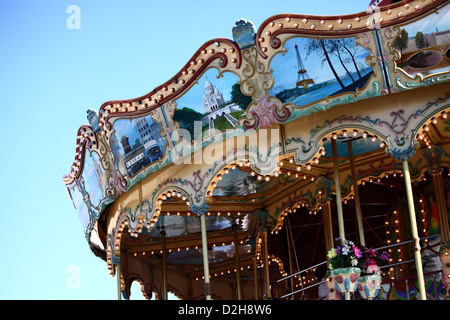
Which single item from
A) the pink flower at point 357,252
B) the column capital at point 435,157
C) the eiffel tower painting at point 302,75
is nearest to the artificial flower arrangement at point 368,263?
the pink flower at point 357,252

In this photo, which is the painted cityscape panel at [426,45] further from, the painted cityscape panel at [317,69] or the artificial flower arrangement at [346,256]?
the artificial flower arrangement at [346,256]

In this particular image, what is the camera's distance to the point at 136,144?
50.0 feet

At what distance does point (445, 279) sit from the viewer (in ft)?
46.4

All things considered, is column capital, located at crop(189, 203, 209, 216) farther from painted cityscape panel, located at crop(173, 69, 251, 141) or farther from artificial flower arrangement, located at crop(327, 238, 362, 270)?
artificial flower arrangement, located at crop(327, 238, 362, 270)

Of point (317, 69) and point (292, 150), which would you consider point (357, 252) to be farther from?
point (317, 69)

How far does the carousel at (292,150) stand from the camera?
1238 centimetres

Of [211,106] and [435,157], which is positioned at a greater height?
[211,106]

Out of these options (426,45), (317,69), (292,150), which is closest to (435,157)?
(292,150)

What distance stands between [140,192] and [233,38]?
4168mm

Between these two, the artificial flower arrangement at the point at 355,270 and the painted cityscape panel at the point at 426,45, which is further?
the artificial flower arrangement at the point at 355,270

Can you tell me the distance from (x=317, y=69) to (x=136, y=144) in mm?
4351

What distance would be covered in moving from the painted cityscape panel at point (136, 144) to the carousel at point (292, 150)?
31 mm

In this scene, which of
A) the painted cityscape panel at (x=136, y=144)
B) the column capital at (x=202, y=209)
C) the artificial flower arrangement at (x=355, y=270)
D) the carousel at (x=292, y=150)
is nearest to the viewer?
the artificial flower arrangement at (x=355, y=270)
